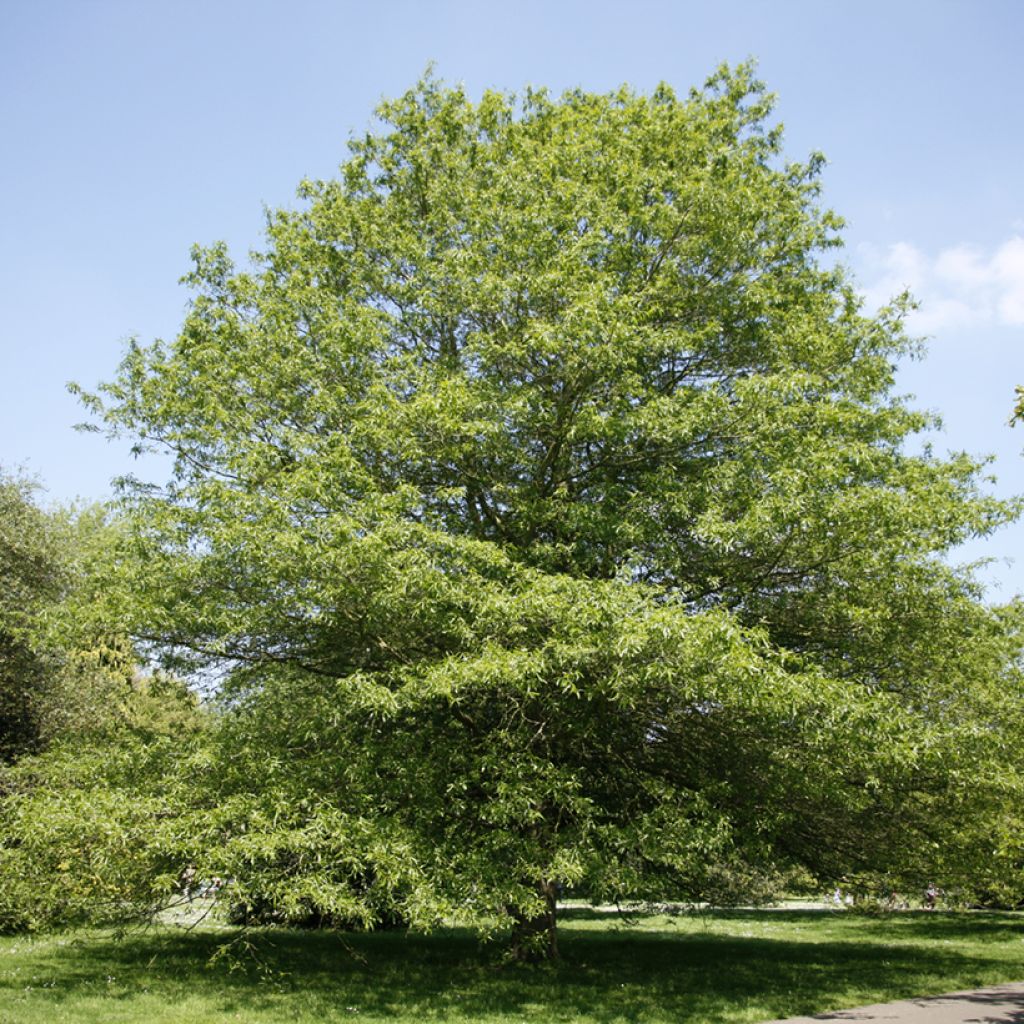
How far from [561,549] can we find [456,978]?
6455mm

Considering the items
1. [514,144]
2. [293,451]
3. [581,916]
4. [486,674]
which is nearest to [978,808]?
[486,674]

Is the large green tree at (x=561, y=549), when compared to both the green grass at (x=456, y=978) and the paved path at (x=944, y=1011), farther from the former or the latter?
the paved path at (x=944, y=1011)

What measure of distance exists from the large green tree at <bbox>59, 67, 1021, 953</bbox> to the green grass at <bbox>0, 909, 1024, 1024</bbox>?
1.13 meters

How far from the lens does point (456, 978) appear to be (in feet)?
40.5

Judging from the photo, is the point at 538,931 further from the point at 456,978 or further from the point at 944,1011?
the point at 944,1011

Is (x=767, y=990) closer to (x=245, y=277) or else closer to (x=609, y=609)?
(x=609, y=609)

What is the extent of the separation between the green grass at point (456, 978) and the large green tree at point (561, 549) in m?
1.13

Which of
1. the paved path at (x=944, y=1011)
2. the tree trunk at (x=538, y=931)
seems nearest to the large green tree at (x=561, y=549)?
the tree trunk at (x=538, y=931)

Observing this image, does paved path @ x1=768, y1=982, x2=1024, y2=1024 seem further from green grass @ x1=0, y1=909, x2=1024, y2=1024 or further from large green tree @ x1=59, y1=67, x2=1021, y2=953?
large green tree @ x1=59, y1=67, x2=1021, y2=953

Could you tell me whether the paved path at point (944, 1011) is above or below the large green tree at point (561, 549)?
below

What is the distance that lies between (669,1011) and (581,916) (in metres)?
20.0

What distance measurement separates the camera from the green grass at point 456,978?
381 inches

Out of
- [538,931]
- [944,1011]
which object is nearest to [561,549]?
[538,931]

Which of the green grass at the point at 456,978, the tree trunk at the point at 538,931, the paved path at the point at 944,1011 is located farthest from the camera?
the tree trunk at the point at 538,931
